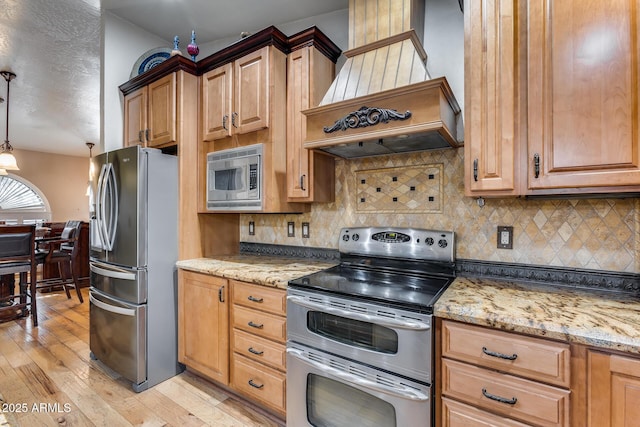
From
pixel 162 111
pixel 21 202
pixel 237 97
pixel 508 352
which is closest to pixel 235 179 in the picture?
pixel 237 97

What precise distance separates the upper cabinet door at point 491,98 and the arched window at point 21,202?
28.0 ft

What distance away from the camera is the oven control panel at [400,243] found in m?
1.78

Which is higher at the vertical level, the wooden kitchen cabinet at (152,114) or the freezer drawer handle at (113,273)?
the wooden kitchen cabinet at (152,114)

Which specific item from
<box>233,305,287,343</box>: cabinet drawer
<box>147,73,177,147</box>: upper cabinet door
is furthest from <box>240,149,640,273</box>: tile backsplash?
<box>147,73,177,147</box>: upper cabinet door

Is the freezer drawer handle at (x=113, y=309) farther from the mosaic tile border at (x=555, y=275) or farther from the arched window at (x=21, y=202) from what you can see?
the arched window at (x=21, y=202)

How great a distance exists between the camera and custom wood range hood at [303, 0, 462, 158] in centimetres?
149

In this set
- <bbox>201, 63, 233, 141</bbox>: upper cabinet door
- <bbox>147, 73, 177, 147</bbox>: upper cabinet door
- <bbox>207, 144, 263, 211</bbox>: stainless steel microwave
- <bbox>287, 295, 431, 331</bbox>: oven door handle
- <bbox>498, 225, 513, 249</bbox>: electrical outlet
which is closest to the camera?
<bbox>287, 295, 431, 331</bbox>: oven door handle

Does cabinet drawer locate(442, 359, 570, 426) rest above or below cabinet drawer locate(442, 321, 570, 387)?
below

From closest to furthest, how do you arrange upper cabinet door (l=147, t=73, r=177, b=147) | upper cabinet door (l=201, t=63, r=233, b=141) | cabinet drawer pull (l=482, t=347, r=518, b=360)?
cabinet drawer pull (l=482, t=347, r=518, b=360) < upper cabinet door (l=201, t=63, r=233, b=141) < upper cabinet door (l=147, t=73, r=177, b=147)

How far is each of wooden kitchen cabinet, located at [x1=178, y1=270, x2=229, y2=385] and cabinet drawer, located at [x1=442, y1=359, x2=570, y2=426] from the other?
1.37 meters

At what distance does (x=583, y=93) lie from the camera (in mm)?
1202

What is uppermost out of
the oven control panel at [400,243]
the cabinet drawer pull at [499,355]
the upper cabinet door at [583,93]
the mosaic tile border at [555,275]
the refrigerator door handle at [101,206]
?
the upper cabinet door at [583,93]

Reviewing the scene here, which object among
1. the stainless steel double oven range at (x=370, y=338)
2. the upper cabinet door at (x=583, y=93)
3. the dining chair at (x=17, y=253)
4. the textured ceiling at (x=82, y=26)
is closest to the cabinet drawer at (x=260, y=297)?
the stainless steel double oven range at (x=370, y=338)

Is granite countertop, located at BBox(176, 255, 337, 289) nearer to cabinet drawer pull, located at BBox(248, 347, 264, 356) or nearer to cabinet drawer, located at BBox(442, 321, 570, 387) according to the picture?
cabinet drawer pull, located at BBox(248, 347, 264, 356)
